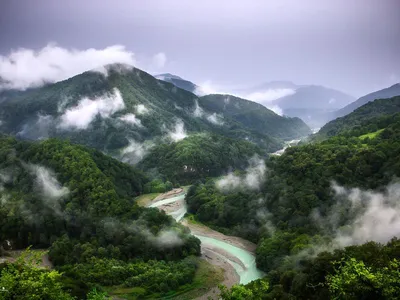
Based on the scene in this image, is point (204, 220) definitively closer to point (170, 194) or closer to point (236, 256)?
point (236, 256)

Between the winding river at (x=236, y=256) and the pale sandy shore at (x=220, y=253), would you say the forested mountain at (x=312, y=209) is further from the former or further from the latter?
the pale sandy shore at (x=220, y=253)

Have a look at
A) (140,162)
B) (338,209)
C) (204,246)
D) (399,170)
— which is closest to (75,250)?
(204,246)

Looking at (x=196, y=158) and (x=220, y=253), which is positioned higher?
(x=196, y=158)

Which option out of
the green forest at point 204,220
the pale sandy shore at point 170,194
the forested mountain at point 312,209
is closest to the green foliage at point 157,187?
the pale sandy shore at point 170,194

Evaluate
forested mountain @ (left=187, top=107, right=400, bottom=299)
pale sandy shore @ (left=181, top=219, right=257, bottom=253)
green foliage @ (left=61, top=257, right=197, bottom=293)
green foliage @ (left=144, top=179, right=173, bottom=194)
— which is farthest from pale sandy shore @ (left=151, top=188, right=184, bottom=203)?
green foliage @ (left=61, top=257, right=197, bottom=293)

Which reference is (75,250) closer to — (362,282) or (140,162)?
(362,282)

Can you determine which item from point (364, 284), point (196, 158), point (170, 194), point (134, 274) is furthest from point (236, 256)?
point (196, 158)
